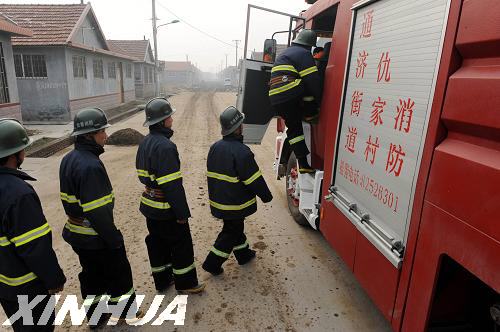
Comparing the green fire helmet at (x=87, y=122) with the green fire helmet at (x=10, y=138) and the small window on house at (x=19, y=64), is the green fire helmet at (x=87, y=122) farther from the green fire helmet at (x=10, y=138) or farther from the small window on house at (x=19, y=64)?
the small window on house at (x=19, y=64)

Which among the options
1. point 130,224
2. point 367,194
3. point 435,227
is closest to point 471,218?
point 435,227

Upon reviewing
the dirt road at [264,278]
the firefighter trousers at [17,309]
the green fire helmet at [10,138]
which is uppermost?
the green fire helmet at [10,138]

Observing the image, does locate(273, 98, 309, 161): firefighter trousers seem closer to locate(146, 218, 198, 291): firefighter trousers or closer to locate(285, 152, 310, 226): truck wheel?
locate(285, 152, 310, 226): truck wheel

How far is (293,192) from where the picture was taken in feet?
16.6

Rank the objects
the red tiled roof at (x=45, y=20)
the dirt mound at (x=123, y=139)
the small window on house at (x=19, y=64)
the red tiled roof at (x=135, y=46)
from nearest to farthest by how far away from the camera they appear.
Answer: the dirt mound at (x=123, y=139) < the red tiled roof at (x=45, y=20) < the small window on house at (x=19, y=64) < the red tiled roof at (x=135, y=46)

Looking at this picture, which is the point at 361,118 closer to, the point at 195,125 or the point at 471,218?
the point at 471,218

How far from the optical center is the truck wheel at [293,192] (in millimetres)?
4883

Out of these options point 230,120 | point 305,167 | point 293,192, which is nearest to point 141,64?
point 293,192

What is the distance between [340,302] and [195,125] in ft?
38.2

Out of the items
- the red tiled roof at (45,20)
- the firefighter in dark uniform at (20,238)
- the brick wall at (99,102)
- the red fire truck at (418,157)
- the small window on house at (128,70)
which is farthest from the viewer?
the small window on house at (128,70)

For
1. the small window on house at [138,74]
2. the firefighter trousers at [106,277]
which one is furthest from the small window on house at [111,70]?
the firefighter trousers at [106,277]

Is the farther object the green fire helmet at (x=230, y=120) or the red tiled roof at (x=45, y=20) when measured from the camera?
the red tiled roof at (x=45, y=20)

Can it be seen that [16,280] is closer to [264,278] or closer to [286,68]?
→ [264,278]

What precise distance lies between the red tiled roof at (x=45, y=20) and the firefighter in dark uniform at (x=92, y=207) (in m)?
13.2
